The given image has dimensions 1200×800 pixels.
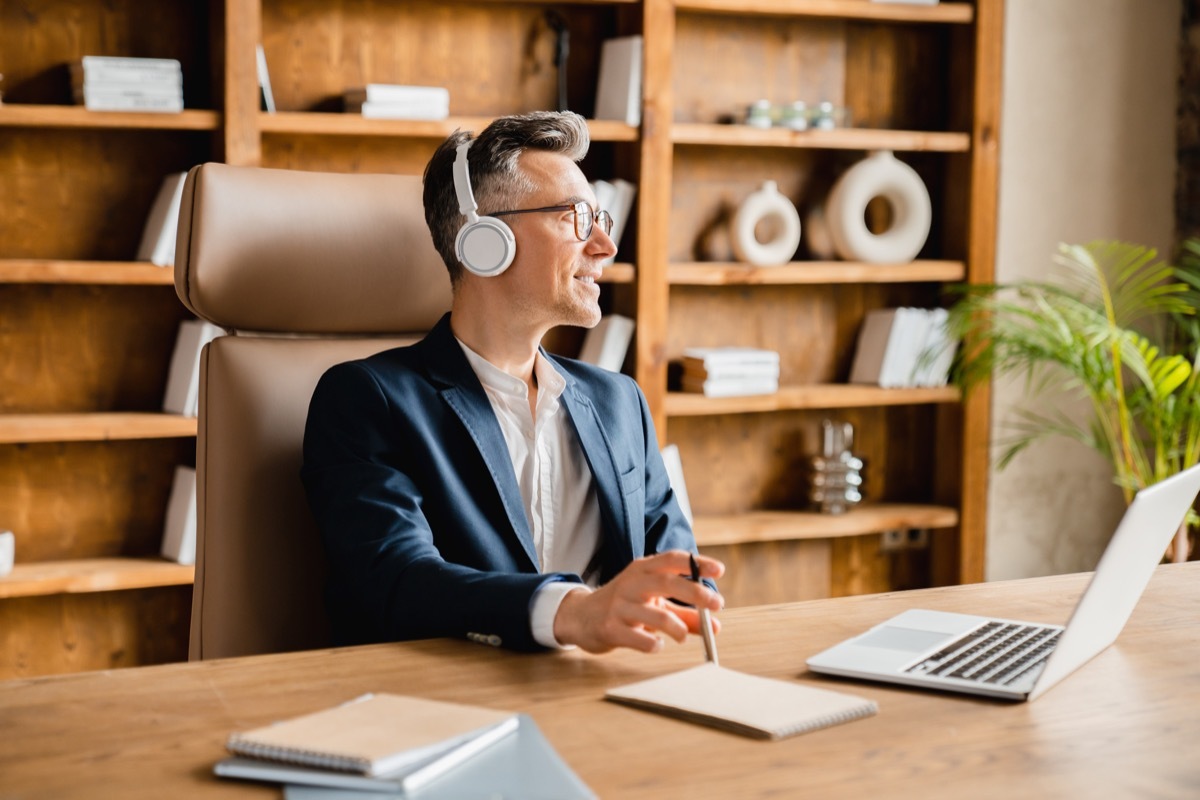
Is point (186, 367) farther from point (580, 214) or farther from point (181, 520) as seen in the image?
point (580, 214)

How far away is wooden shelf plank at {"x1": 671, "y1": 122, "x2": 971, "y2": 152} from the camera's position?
3.12 metres

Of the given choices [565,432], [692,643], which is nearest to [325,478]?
[565,432]

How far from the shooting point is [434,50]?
308 cm

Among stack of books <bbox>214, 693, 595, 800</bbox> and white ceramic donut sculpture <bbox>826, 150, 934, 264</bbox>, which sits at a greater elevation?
white ceramic donut sculpture <bbox>826, 150, 934, 264</bbox>

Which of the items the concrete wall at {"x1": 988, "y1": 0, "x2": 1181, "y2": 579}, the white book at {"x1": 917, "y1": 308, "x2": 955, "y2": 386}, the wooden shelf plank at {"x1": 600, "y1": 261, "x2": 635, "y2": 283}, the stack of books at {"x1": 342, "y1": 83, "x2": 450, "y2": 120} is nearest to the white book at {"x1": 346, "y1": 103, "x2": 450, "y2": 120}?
the stack of books at {"x1": 342, "y1": 83, "x2": 450, "y2": 120}

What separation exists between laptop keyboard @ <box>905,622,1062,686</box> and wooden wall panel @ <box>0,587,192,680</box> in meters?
2.13

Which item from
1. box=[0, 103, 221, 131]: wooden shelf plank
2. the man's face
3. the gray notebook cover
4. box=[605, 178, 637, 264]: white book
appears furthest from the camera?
box=[605, 178, 637, 264]: white book

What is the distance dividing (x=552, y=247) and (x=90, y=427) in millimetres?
1365

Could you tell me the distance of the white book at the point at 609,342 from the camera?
3082 mm

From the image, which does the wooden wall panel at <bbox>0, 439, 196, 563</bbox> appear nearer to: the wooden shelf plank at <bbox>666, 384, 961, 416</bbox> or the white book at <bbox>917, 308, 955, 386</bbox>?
the wooden shelf plank at <bbox>666, 384, 961, 416</bbox>

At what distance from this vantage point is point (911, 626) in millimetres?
1272

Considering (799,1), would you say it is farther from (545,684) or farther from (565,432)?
(545,684)

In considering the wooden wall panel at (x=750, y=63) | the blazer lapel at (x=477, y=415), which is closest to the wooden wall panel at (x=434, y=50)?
the wooden wall panel at (x=750, y=63)

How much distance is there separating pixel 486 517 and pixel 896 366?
2033 millimetres
